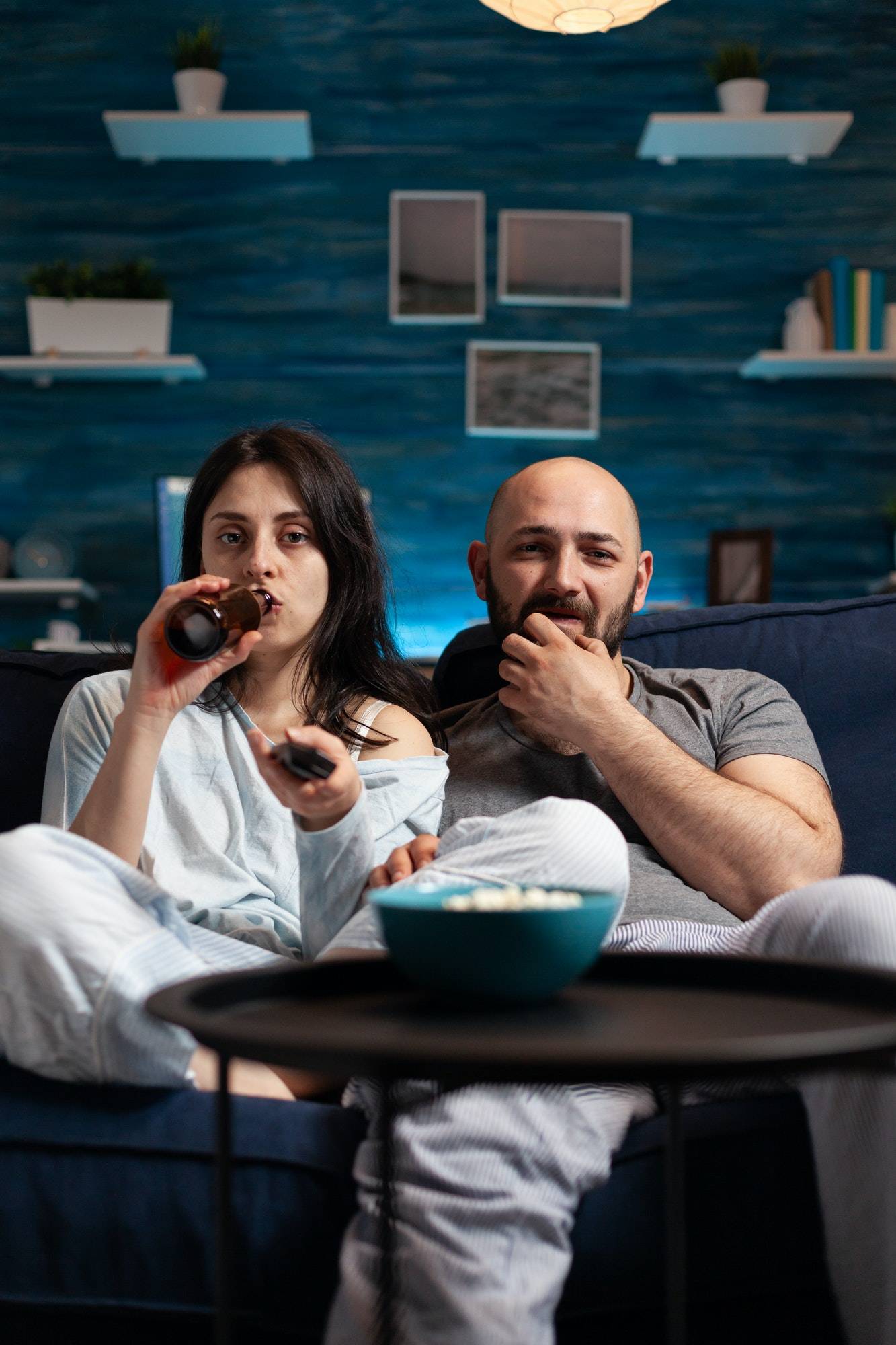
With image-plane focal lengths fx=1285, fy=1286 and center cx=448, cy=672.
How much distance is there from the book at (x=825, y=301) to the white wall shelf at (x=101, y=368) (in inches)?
72.8

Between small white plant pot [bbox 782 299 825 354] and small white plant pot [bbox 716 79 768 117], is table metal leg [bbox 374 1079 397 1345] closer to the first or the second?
small white plant pot [bbox 782 299 825 354]

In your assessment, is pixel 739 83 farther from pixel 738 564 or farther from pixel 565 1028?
pixel 565 1028

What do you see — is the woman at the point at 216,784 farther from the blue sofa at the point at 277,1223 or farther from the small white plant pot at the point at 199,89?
the small white plant pot at the point at 199,89

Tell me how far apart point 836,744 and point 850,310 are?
2360 millimetres

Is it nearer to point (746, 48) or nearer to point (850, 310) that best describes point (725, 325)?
point (850, 310)

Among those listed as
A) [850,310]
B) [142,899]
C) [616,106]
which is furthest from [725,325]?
[142,899]

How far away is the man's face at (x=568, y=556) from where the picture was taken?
72.2 inches

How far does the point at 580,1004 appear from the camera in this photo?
33.5 inches

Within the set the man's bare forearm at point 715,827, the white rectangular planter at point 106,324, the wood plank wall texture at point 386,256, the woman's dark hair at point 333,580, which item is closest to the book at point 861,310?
the wood plank wall texture at point 386,256

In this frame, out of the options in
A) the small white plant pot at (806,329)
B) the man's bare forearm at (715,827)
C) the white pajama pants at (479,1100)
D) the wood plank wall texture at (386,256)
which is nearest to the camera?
the white pajama pants at (479,1100)

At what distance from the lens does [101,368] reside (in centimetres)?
377

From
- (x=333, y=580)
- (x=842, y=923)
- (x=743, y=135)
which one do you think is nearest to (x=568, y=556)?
(x=333, y=580)

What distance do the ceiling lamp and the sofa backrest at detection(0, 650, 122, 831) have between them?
5.44 ft

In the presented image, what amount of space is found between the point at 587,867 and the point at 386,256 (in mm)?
3212
